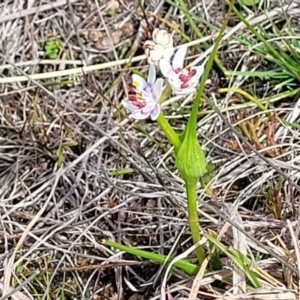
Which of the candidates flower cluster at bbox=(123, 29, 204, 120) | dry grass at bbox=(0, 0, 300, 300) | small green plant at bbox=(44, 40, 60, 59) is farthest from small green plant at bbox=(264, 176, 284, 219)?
small green plant at bbox=(44, 40, 60, 59)

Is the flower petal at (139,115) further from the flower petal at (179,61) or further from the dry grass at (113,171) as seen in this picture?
the dry grass at (113,171)

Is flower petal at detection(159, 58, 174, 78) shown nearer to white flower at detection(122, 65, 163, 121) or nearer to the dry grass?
white flower at detection(122, 65, 163, 121)

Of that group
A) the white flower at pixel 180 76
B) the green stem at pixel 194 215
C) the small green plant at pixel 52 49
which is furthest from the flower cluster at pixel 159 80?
the small green plant at pixel 52 49

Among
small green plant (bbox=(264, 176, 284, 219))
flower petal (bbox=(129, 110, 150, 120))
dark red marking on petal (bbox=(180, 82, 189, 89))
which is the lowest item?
small green plant (bbox=(264, 176, 284, 219))

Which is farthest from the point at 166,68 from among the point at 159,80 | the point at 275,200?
the point at 275,200

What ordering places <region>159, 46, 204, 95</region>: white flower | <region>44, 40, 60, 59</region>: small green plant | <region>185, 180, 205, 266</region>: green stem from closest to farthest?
<region>159, 46, 204, 95</region>: white flower
<region>185, 180, 205, 266</region>: green stem
<region>44, 40, 60, 59</region>: small green plant

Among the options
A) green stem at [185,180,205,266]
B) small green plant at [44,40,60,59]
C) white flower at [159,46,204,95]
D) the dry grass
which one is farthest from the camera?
small green plant at [44,40,60,59]
